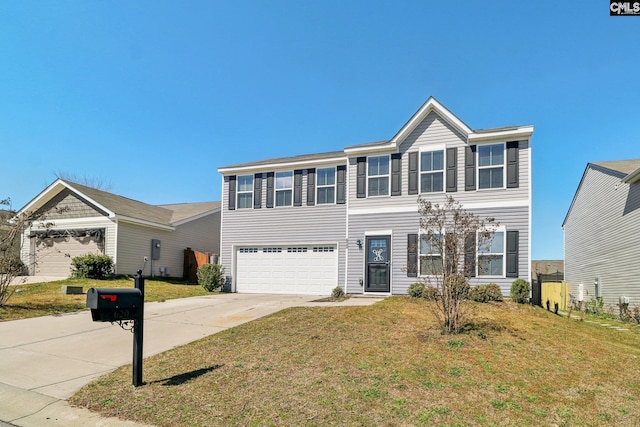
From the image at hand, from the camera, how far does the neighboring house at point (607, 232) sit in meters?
13.7

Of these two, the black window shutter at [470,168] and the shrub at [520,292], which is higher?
the black window shutter at [470,168]

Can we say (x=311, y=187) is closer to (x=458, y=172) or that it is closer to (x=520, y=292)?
(x=458, y=172)

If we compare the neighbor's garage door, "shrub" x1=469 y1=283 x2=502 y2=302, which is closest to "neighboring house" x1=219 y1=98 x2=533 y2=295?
"shrub" x1=469 y1=283 x2=502 y2=302

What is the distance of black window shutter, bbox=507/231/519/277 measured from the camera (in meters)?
13.5

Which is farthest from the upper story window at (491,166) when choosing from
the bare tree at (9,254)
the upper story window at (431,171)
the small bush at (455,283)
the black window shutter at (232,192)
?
the bare tree at (9,254)

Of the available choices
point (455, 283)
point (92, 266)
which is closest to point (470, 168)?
point (455, 283)

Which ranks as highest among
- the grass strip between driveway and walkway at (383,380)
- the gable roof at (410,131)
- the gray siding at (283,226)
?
the gable roof at (410,131)

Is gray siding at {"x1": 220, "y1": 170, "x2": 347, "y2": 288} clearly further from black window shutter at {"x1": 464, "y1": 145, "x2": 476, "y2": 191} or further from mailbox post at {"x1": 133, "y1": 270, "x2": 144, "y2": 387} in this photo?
mailbox post at {"x1": 133, "y1": 270, "x2": 144, "y2": 387}

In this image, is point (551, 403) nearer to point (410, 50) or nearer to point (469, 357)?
point (469, 357)

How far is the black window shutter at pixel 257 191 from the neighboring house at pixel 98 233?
681 centimetres

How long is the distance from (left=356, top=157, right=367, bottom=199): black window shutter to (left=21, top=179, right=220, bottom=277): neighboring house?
11.9 meters

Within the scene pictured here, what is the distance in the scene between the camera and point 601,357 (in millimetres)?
6387

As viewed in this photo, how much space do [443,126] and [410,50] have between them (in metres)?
3.11

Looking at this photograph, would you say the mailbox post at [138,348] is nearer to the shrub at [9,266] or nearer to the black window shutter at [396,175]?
the shrub at [9,266]
